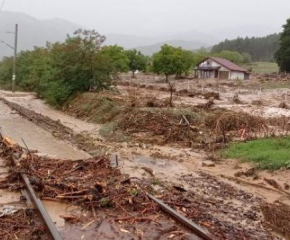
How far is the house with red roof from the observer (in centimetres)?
8000

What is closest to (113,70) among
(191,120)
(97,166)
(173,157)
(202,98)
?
(202,98)

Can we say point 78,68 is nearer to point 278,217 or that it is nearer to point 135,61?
point 278,217

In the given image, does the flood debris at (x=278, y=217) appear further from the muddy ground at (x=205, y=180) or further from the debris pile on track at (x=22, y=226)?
the debris pile on track at (x=22, y=226)

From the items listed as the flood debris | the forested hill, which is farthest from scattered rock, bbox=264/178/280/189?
the forested hill

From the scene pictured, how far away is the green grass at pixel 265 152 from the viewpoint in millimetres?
12466

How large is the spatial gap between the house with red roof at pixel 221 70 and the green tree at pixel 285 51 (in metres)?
7.63

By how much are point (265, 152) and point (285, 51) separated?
62.3 m

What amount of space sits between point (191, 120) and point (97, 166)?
26.7ft

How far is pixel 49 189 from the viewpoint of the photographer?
967cm

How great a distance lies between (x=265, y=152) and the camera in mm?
13477

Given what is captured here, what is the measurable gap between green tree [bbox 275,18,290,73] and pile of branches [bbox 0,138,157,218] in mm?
64350

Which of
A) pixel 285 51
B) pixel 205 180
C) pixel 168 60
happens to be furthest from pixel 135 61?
pixel 205 180

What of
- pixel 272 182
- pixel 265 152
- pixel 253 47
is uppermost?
pixel 253 47

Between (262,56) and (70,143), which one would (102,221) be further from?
(262,56)
